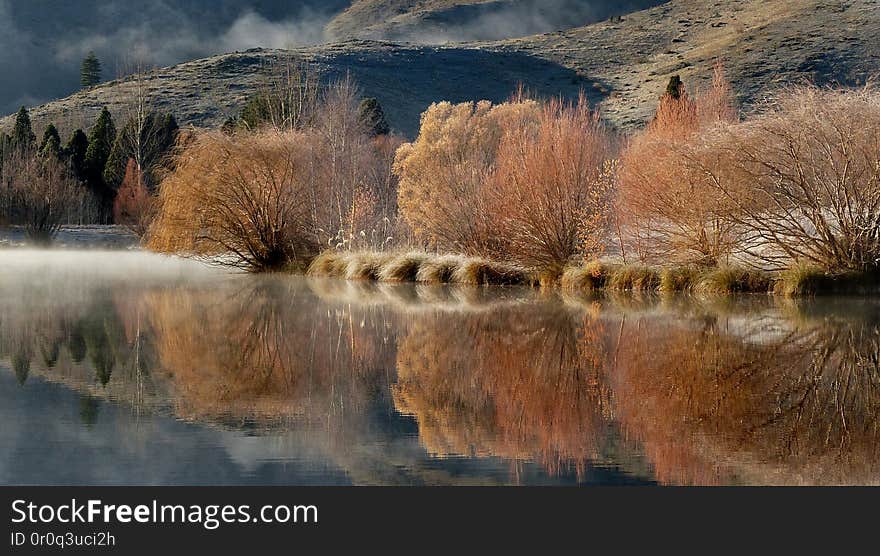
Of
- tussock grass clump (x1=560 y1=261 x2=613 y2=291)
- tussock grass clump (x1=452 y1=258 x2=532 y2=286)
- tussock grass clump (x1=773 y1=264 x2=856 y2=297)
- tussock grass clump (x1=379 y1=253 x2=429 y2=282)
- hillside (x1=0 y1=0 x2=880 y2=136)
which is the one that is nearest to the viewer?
tussock grass clump (x1=773 y1=264 x2=856 y2=297)

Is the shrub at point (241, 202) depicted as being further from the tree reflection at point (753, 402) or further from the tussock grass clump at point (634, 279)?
the tree reflection at point (753, 402)

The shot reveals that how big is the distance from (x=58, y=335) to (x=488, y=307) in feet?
22.5

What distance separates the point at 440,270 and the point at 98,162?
1683 inches

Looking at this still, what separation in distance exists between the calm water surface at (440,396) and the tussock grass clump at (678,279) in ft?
14.0

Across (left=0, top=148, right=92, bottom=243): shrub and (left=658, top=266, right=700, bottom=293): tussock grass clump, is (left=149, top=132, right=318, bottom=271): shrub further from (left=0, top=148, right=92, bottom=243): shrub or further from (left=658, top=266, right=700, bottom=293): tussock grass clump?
(left=0, top=148, right=92, bottom=243): shrub

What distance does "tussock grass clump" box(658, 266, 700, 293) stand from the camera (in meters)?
21.3

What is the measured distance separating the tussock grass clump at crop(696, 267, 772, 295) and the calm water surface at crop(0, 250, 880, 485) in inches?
136

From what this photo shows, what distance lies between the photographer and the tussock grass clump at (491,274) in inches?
946

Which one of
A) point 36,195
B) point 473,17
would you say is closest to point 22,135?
point 36,195

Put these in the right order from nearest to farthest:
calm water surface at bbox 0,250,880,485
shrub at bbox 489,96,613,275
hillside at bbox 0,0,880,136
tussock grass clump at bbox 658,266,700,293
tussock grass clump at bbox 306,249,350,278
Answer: calm water surface at bbox 0,250,880,485
tussock grass clump at bbox 658,266,700,293
shrub at bbox 489,96,613,275
tussock grass clump at bbox 306,249,350,278
hillside at bbox 0,0,880,136

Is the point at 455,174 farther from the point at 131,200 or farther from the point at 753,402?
the point at 131,200

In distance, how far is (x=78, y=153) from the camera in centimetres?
6347

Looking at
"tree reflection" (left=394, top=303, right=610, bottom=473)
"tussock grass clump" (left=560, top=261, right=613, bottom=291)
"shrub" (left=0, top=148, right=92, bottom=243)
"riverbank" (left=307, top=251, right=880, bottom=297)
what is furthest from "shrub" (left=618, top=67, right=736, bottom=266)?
"shrub" (left=0, top=148, right=92, bottom=243)

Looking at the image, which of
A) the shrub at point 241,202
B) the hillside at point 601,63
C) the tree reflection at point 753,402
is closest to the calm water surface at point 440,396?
the tree reflection at point 753,402
